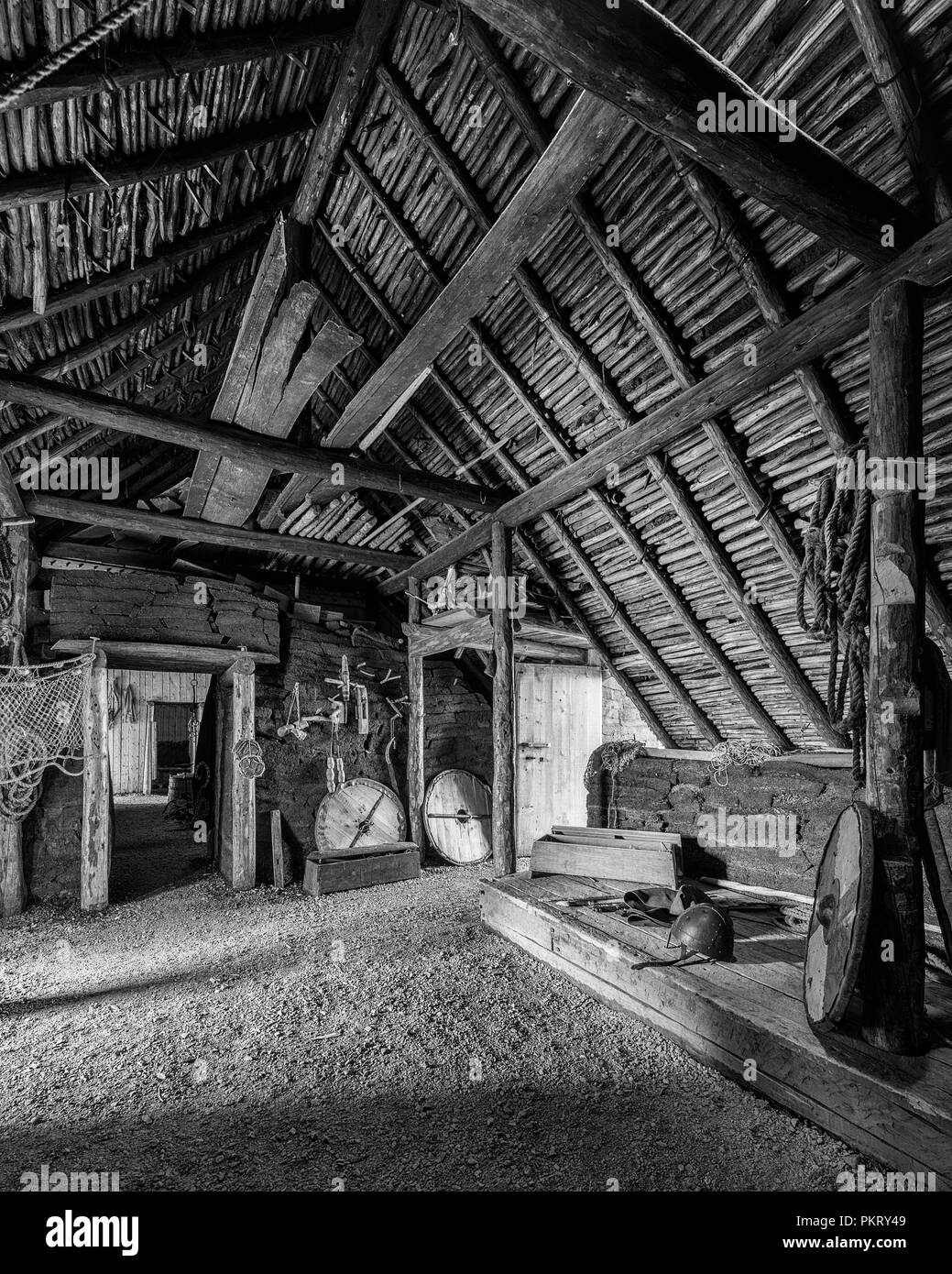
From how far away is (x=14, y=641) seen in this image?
5.46 metres

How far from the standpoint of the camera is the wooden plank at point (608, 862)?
4887mm

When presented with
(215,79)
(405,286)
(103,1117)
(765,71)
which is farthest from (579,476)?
(103,1117)

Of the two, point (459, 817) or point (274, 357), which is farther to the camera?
point (459, 817)

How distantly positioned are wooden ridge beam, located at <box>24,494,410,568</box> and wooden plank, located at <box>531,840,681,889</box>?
3.44 metres

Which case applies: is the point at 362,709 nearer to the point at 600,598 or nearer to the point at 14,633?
the point at 600,598

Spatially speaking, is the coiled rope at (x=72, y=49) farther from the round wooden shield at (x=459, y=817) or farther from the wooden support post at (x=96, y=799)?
the round wooden shield at (x=459, y=817)

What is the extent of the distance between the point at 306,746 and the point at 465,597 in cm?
237

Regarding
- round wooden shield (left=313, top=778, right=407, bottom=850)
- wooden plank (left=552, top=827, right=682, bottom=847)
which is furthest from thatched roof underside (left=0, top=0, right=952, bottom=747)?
round wooden shield (left=313, top=778, right=407, bottom=850)

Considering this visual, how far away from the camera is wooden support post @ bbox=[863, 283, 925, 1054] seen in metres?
2.38

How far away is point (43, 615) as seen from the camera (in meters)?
→ 5.69

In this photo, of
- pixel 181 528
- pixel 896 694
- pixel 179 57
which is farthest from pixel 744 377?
pixel 181 528

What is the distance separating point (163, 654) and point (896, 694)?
596 cm
